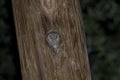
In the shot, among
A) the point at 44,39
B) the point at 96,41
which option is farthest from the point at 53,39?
the point at 96,41

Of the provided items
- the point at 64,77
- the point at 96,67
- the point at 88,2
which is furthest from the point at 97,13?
the point at 64,77

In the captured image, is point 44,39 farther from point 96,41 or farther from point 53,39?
point 96,41

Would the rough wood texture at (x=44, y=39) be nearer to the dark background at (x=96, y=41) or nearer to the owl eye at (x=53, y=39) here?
the owl eye at (x=53, y=39)

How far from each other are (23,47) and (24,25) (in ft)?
0.26

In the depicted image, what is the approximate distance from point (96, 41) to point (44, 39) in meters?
1.95

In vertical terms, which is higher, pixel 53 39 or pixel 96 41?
pixel 53 39

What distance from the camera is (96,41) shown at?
334cm

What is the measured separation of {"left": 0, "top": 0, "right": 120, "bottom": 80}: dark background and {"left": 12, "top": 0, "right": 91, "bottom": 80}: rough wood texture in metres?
1.77

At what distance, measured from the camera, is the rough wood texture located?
1408 mm

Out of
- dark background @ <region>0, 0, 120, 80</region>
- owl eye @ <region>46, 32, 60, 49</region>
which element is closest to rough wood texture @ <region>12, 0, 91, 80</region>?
owl eye @ <region>46, 32, 60, 49</region>

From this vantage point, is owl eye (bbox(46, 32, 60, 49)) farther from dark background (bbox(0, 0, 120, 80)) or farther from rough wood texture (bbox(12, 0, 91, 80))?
dark background (bbox(0, 0, 120, 80))

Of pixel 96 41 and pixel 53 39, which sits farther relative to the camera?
pixel 96 41

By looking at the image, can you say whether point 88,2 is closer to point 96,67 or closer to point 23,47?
point 96,67

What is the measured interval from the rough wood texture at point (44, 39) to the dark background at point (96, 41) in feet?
5.79
